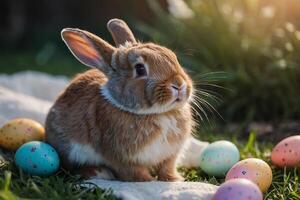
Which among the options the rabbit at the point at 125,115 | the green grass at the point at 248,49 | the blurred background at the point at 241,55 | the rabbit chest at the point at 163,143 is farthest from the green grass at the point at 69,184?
the green grass at the point at 248,49

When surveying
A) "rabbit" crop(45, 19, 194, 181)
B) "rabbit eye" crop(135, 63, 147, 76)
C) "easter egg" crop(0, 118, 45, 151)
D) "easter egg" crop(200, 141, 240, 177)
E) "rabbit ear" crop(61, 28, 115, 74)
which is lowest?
"easter egg" crop(200, 141, 240, 177)

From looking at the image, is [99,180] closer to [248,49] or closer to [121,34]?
[121,34]

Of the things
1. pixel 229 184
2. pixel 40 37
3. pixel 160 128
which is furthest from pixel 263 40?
pixel 40 37

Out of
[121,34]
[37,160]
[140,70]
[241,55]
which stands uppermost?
[121,34]

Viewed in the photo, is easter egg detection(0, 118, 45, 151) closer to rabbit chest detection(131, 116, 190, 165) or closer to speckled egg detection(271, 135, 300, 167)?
rabbit chest detection(131, 116, 190, 165)

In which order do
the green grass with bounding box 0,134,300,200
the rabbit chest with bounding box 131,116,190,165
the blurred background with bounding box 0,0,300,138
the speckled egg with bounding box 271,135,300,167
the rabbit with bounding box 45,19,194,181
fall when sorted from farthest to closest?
1. the blurred background with bounding box 0,0,300,138
2. the speckled egg with bounding box 271,135,300,167
3. the rabbit chest with bounding box 131,116,190,165
4. the rabbit with bounding box 45,19,194,181
5. the green grass with bounding box 0,134,300,200

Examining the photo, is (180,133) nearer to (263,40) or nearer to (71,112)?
(71,112)

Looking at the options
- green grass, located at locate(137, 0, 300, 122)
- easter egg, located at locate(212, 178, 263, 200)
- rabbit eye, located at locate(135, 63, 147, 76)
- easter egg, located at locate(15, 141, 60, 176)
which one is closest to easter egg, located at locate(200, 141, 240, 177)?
easter egg, located at locate(212, 178, 263, 200)

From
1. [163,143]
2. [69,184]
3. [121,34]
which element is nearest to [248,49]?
[121,34]
